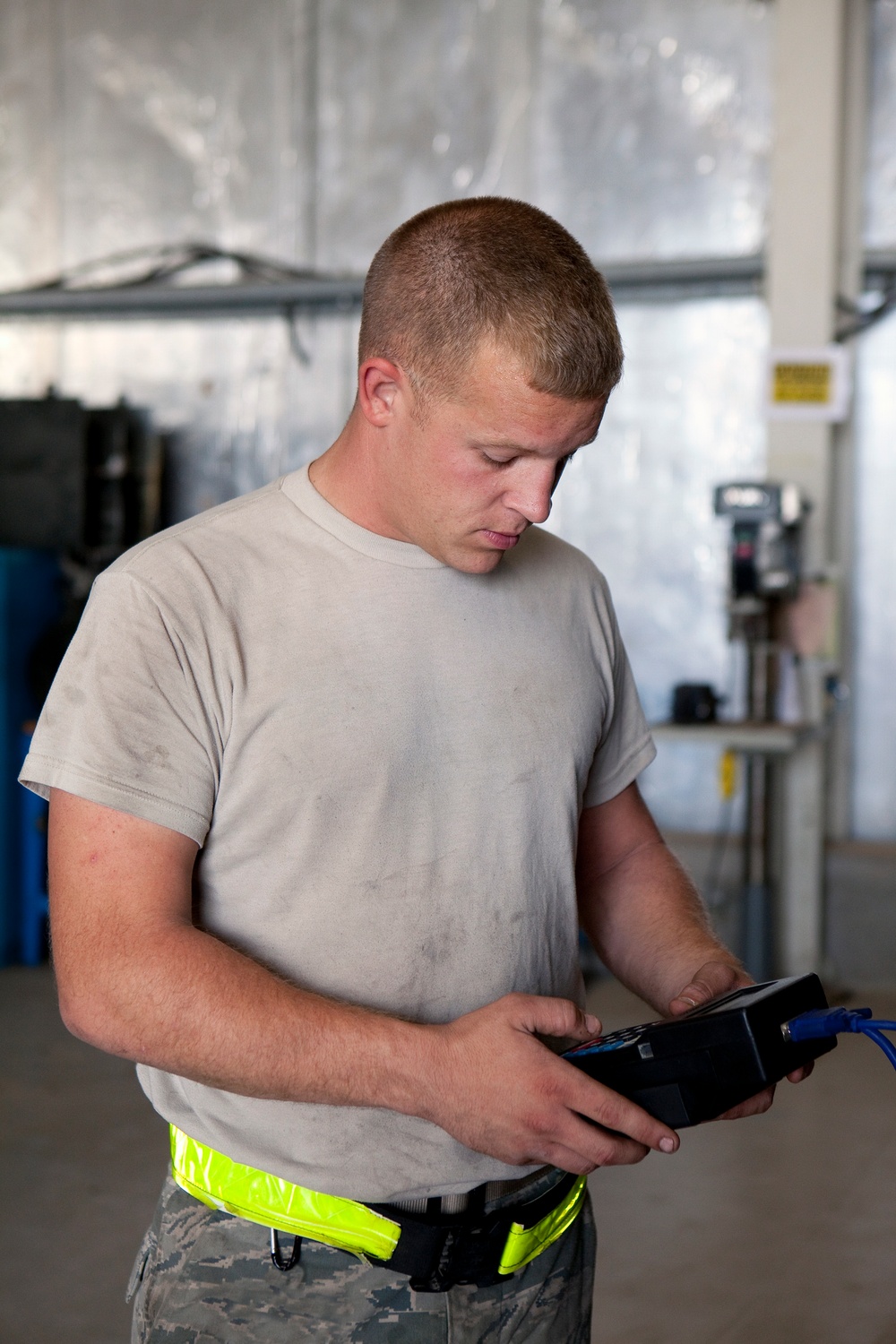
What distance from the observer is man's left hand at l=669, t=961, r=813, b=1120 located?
1072 mm

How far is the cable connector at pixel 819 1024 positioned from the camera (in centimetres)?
103

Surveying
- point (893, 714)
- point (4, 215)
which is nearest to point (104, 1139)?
point (893, 714)

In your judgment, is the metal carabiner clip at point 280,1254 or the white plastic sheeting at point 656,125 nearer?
the metal carabiner clip at point 280,1254

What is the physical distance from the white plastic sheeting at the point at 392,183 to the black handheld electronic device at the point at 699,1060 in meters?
3.19

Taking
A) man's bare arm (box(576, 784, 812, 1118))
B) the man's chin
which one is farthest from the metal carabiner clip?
the man's chin

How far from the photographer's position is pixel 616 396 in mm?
4133

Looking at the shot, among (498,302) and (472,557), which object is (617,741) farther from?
(498,302)

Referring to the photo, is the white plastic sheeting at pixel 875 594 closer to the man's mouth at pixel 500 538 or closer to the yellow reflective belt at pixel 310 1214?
the man's mouth at pixel 500 538

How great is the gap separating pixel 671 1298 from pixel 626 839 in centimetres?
139

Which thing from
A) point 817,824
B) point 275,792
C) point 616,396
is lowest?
point 817,824

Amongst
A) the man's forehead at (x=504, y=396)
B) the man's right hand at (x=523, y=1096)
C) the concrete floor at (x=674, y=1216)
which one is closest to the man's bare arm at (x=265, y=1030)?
the man's right hand at (x=523, y=1096)

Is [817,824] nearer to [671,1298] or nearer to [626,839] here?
[671,1298]

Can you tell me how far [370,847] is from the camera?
3.43 feet

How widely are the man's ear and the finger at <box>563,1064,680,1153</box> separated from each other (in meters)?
0.53
